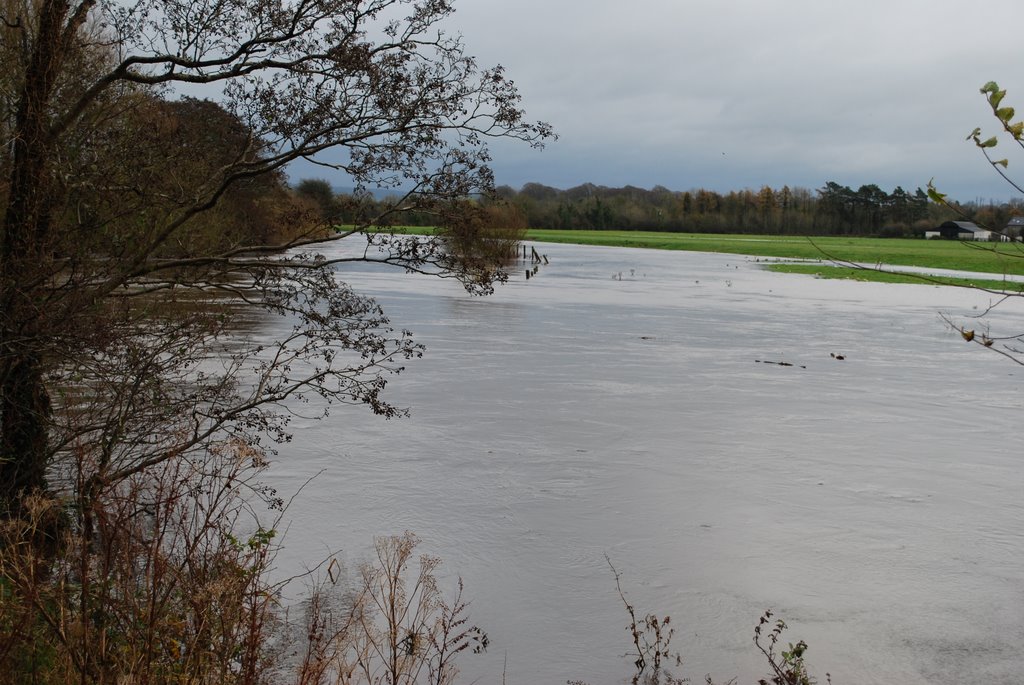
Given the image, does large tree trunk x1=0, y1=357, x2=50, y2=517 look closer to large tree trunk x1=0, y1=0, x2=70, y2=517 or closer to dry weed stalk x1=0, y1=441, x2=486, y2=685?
large tree trunk x1=0, y1=0, x2=70, y2=517

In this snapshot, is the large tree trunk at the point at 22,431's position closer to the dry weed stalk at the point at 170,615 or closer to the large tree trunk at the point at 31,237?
the large tree trunk at the point at 31,237

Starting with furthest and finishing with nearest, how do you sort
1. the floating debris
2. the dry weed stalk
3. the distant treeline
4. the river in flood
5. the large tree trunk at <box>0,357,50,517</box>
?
the distant treeline → the floating debris → the large tree trunk at <box>0,357,50,517</box> → the river in flood → the dry weed stalk

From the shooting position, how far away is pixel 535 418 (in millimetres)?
12266

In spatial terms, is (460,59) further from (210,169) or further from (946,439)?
(946,439)

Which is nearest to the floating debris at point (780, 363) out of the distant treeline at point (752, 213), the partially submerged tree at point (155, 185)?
the partially submerged tree at point (155, 185)

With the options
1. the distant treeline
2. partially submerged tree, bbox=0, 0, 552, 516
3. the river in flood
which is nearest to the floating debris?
the river in flood

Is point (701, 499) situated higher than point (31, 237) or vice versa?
point (31, 237)

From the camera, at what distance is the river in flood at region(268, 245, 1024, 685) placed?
6.32m

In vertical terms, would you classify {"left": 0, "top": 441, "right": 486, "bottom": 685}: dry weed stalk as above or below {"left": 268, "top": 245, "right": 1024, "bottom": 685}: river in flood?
above

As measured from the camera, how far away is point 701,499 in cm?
900

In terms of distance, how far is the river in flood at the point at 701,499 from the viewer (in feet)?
20.7

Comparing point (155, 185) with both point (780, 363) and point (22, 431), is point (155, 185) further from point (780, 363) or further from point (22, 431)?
point (780, 363)

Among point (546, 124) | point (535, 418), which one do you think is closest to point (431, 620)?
point (546, 124)

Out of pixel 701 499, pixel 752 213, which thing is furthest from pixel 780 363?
pixel 752 213
